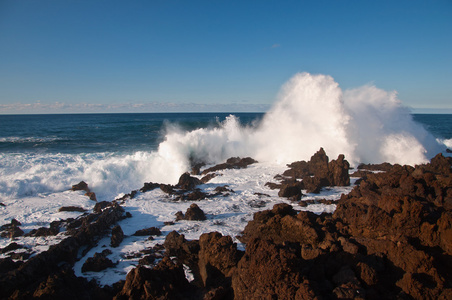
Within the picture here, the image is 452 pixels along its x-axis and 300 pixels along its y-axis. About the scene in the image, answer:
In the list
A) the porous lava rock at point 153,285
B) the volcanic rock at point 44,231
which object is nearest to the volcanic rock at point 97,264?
the porous lava rock at point 153,285

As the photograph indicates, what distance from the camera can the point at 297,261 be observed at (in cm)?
412

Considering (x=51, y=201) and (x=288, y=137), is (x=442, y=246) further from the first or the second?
(x=288, y=137)

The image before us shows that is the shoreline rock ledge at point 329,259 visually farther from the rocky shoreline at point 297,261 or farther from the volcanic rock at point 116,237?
the volcanic rock at point 116,237

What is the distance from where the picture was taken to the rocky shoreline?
395 cm

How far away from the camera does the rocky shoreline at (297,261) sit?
13.0 feet

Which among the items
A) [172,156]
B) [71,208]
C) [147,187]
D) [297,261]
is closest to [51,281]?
[297,261]

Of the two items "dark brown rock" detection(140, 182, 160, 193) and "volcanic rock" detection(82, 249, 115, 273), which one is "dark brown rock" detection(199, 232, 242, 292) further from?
"dark brown rock" detection(140, 182, 160, 193)

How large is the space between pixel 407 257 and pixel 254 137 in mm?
20086

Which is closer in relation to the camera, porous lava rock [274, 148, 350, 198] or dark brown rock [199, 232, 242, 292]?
dark brown rock [199, 232, 242, 292]

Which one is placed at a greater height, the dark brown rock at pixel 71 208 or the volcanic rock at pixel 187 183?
the volcanic rock at pixel 187 183

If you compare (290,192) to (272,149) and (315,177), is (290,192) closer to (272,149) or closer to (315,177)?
(315,177)

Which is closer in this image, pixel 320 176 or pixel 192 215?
pixel 192 215

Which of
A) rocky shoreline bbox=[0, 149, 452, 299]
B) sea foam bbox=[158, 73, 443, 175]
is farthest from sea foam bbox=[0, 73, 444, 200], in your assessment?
rocky shoreline bbox=[0, 149, 452, 299]

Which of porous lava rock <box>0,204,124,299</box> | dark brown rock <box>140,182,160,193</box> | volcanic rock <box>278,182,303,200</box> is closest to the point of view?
porous lava rock <box>0,204,124,299</box>
